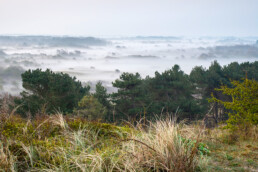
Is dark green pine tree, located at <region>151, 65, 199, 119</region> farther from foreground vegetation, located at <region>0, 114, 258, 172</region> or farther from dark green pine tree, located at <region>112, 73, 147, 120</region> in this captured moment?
foreground vegetation, located at <region>0, 114, 258, 172</region>

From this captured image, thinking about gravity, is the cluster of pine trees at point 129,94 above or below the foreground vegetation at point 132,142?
below

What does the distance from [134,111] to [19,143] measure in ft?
62.3

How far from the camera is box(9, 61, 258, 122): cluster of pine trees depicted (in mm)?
20078

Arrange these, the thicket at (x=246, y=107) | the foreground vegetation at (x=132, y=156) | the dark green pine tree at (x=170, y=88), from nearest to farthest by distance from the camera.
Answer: the foreground vegetation at (x=132, y=156)
the thicket at (x=246, y=107)
the dark green pine tree at (x=170, y=88)

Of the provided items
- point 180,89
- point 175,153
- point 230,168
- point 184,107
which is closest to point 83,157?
point 175,153

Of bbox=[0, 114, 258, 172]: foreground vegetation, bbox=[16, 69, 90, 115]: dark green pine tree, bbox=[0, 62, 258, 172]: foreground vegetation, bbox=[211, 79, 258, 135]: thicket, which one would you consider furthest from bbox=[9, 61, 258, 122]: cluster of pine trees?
bbox=[0, 114, 258, 172]: foreground vegetation

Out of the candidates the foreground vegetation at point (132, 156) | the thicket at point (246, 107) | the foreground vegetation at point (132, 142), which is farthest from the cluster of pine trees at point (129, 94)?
the foreground vegetation at point (132, 156)

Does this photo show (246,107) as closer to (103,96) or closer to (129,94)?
(129,94)

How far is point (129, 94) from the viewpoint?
2400 centimetres

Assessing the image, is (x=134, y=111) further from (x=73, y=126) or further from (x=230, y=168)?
(x=230, y=168)

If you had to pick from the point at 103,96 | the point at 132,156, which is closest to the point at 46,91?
the point at 103,96

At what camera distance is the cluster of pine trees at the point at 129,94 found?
65.9 ft

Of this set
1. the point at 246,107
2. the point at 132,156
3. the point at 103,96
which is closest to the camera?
the point at 132,156

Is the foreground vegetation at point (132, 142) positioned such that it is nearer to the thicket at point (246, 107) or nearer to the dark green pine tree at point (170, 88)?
the thicket at point (246, 107)
